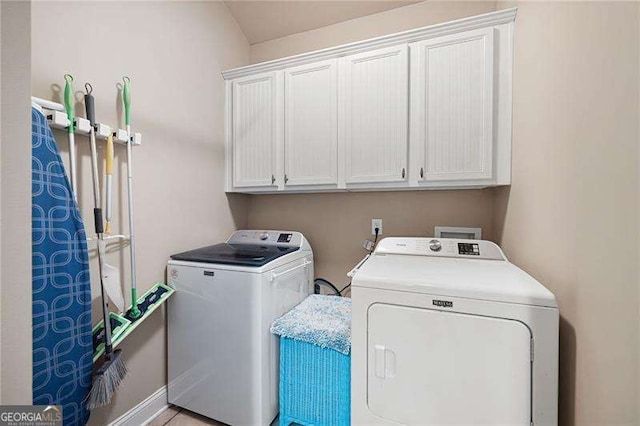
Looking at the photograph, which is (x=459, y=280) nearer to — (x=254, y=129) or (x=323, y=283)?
(x=323, y=283)

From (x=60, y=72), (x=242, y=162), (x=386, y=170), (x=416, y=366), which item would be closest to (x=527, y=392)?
(x=416, y=366)

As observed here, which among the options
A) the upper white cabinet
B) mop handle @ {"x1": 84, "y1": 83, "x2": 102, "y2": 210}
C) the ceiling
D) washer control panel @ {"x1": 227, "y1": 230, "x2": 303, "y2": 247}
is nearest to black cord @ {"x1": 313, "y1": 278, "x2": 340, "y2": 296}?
washer control panel @ {"x1": 227, "y1": 230, "x2": 303, "y2": 247}

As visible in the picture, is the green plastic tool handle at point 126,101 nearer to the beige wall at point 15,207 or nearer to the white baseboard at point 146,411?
the beige wall at point 15,207

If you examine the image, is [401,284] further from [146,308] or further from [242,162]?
[242,162]

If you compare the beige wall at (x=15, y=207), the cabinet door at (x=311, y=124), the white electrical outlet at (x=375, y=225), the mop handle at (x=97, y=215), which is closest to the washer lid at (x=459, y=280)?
the white electrical outlet at (x=375, y=225)

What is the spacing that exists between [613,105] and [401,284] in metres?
0.83

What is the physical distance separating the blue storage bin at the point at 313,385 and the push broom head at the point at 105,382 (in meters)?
0.79

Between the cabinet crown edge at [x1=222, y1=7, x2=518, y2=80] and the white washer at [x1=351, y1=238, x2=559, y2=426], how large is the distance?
4.72 feet

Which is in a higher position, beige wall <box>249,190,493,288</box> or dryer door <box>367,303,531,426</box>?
beige wall <box>249,190,493,288</box>

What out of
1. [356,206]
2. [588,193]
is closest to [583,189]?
[588,193]

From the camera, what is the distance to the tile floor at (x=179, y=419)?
1619mm

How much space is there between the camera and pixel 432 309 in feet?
3.31

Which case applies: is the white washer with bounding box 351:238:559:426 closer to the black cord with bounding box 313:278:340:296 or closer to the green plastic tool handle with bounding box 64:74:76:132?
the black cord with bounding box 313:278:340:296

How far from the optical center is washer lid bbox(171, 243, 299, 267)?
1542 millimetres
